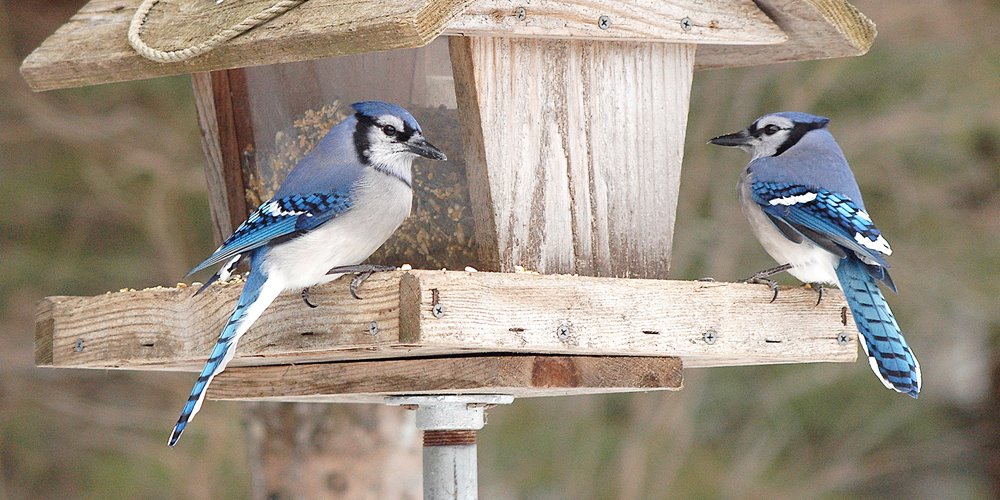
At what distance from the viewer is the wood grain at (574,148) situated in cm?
288

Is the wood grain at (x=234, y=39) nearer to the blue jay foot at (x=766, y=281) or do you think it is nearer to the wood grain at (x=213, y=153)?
the wood grain at (x=213, y=153)

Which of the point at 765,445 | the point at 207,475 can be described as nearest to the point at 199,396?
the point at 207,475

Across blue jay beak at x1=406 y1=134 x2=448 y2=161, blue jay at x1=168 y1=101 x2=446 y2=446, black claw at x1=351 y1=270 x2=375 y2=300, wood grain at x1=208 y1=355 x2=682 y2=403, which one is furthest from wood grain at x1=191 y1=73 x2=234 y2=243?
Result: black claw at x1=351 y1=270 x2=375 y2=300

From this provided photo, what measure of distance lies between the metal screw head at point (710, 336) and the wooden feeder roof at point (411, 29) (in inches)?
25.6

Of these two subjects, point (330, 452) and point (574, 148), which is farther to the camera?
point (330, 452)

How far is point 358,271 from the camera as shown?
8.68 ft

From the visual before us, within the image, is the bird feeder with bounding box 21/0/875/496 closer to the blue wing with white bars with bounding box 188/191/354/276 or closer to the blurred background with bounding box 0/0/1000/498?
the blue wing with white bars with bounding box 188/191/354/276

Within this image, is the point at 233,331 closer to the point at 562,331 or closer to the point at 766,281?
the point at 562,331

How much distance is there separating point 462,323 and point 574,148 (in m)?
0.68

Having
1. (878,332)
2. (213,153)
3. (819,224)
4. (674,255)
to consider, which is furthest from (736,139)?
(674,255)

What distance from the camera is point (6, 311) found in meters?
6.31

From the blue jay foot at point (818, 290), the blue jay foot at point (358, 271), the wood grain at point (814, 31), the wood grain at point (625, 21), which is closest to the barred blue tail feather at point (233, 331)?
the blue jay foot at point (358, 271)

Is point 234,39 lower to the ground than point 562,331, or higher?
higher

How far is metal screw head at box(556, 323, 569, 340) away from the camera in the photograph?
261 cm
